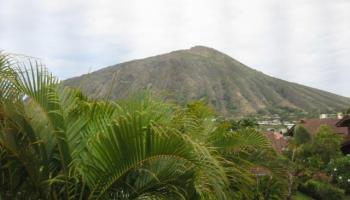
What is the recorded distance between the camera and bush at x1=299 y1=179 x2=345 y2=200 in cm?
2772

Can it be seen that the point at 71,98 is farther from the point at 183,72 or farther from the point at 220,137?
the point at 183,72

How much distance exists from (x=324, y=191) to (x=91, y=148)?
83.4 ft

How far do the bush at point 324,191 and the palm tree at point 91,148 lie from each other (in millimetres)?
24310

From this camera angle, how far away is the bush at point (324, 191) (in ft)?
90.9

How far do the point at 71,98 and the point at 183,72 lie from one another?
187 metres

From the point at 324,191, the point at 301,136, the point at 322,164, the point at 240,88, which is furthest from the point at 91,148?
the point at 240,88

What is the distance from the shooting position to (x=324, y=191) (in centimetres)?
2788

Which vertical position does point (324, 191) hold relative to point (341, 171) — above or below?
below

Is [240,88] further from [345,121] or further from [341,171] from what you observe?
[341,171]

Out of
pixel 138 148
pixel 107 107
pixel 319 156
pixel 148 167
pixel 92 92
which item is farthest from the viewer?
pixel 319 156

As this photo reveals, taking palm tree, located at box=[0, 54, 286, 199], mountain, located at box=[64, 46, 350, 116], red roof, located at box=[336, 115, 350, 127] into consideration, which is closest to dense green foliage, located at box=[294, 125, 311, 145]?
red roof, located at box=[336, 115, 350, 127]

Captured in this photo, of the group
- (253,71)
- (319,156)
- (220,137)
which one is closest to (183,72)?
(253,71)

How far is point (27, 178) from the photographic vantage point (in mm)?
4566

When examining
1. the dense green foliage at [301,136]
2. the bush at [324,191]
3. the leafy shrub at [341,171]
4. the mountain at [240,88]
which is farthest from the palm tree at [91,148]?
the mountain at [240,88]
